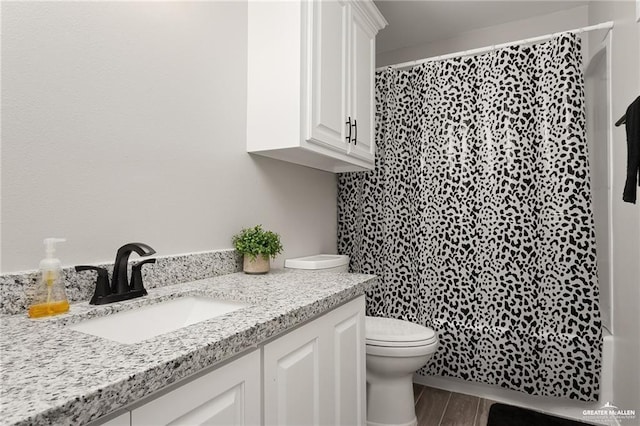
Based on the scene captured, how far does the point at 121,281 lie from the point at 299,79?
107 cm

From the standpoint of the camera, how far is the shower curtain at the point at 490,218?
208 cm

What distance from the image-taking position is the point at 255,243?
165 centimetres

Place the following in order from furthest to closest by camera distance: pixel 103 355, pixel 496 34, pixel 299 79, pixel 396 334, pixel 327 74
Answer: pixel 496 34, pixel 396 334, pixel 327 74, pixel 299 79, pixel 103 355

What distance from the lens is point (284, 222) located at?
2.09 meters

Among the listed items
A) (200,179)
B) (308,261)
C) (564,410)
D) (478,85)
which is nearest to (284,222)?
(308,261)

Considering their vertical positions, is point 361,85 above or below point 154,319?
above

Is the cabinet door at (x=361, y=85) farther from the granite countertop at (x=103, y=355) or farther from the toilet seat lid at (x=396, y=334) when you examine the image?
the granite countertop at (x=103, y=355)

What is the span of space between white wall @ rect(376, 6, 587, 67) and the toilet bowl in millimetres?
2334

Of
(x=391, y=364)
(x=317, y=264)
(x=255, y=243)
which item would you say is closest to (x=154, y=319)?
(x=255, y=243)

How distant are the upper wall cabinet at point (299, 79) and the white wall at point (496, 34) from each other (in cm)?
145

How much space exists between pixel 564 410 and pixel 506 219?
1177mm

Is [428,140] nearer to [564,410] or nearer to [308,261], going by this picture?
[308,261]

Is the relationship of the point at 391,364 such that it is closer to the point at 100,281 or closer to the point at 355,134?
the point at 355,134

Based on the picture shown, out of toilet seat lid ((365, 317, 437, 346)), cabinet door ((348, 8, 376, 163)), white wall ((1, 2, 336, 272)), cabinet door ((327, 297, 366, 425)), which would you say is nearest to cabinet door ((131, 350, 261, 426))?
cabinet door ((327, 297, 366, 425))
